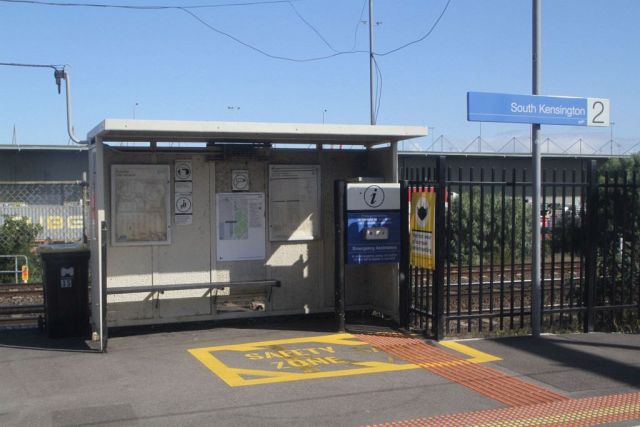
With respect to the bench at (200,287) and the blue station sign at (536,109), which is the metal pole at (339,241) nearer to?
the bench at (200,287)

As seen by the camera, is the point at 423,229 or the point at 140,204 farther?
the point at 140,204

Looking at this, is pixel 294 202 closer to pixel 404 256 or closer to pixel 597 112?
pixel 404 256

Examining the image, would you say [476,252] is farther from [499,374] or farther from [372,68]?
[499,374]

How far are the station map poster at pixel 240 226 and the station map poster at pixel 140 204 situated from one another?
0.72 metres

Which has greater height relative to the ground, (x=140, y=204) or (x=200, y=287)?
(x=140, y=204)

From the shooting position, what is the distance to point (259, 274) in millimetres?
9844

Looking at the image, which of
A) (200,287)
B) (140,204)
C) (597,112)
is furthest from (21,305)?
(597,112)

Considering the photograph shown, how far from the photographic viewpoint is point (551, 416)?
5895 millimetres

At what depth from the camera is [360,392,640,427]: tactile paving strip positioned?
5730mm

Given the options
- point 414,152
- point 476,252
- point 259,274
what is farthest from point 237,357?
point 414,152

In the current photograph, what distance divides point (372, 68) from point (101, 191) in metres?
16.4

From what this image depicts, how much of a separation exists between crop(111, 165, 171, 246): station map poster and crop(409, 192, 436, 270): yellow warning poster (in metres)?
3.21

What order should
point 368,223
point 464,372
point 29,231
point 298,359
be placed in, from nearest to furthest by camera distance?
point 464,372
point 298,359
point 368,223
point 29,231

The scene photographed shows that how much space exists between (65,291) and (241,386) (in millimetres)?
3417
